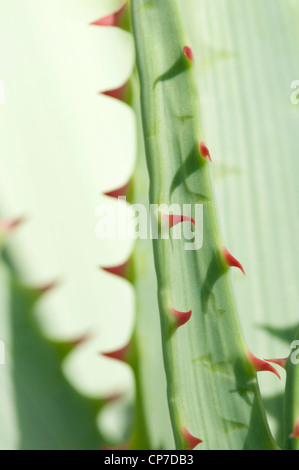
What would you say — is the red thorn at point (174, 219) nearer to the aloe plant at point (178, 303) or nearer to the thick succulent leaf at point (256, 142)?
the aloe plant at point (178, 303)

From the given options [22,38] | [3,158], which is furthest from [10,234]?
[22,38]

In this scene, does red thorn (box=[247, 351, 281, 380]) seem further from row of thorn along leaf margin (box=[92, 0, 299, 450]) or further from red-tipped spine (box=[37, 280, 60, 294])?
red-tipped spine (box=[37, 280, 60, 294])

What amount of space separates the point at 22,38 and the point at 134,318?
9.7 inches

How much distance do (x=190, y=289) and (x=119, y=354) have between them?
8 centimetres

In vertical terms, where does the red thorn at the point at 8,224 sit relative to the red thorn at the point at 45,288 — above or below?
above

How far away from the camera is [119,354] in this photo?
0.37 metres

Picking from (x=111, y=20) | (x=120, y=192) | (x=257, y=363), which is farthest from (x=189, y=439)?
(x=111, y=20)

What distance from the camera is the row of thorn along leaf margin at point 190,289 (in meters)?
0.31

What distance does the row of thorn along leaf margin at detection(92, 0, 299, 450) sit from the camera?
0.31 m

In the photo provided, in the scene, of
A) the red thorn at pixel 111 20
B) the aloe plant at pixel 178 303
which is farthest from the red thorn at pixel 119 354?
the red thorn at pixel 111 20

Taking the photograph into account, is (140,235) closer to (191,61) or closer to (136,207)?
(136,207)

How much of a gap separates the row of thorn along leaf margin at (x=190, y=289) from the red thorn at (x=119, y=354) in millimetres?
55

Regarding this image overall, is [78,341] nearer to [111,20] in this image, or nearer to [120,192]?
[120,192]

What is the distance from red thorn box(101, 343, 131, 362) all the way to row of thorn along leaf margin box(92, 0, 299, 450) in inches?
2.2
